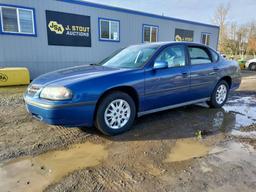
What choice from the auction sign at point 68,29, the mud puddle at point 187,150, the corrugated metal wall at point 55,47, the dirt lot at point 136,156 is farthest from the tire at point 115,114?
the auction sign at point 68,29

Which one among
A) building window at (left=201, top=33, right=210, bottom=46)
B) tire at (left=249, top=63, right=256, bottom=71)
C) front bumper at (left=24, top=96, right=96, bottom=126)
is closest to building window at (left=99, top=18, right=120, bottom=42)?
building window at (left=201, top=33, right=210, bottom=46)

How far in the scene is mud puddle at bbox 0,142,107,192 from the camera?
7.66 feet

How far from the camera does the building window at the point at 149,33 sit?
14.3 metres

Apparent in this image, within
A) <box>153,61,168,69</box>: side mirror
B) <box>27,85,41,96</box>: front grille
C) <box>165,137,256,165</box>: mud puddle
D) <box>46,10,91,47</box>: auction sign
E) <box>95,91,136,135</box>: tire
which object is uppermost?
<box>46,10,91,47</box>: auction sign

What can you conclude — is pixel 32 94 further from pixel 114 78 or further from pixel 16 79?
pixel 16 79

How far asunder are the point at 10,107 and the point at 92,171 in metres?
3.72

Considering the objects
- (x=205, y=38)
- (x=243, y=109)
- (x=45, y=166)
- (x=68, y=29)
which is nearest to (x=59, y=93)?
(x=45, y=166)

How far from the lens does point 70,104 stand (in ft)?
10.1

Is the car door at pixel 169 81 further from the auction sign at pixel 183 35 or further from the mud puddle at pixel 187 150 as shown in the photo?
the auction sign at pixel 183 35

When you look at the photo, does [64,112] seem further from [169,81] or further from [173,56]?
[173,56]

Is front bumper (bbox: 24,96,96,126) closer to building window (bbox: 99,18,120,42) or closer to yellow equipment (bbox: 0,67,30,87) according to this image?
yellow equipment (bbox: 0,67,30,87)

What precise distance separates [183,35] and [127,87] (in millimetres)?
14844

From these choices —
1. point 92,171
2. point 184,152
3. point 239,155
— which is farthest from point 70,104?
point 239,155

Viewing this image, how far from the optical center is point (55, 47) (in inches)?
426
